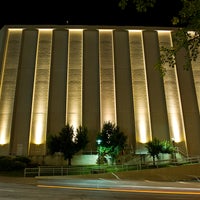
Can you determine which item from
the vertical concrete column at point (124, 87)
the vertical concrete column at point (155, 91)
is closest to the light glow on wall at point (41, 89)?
the vertical concrete column at point (124, 87)

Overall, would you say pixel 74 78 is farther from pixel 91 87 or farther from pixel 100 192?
pixel 100 192

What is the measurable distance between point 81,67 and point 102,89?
185 inches

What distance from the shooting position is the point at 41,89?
35.9m

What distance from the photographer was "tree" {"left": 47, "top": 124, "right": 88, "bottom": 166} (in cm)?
2912

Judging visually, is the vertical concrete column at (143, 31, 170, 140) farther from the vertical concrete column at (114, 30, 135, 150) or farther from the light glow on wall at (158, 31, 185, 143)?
the vertical concrete column at (114, 30, 135, 150)

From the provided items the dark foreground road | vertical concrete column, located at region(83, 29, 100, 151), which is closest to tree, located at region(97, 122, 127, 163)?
vertical concrete column, located at region(83, 29, 100, 151)

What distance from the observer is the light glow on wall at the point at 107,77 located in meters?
35.0

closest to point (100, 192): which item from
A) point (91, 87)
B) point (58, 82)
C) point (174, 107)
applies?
point (91, 87)

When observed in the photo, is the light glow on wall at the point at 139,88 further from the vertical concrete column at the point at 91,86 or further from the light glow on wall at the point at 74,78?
the light glow on wall at the point at 74,78

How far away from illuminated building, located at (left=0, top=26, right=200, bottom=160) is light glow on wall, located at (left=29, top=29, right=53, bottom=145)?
0.42ft

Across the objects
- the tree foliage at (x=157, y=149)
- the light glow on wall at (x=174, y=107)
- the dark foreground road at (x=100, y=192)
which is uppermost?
the light glow on wall at (x=174, y=107)

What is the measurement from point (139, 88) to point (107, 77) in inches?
191

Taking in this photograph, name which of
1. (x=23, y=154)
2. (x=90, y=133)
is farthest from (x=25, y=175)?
(x=90, y=133)

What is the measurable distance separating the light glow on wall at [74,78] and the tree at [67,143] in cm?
380
